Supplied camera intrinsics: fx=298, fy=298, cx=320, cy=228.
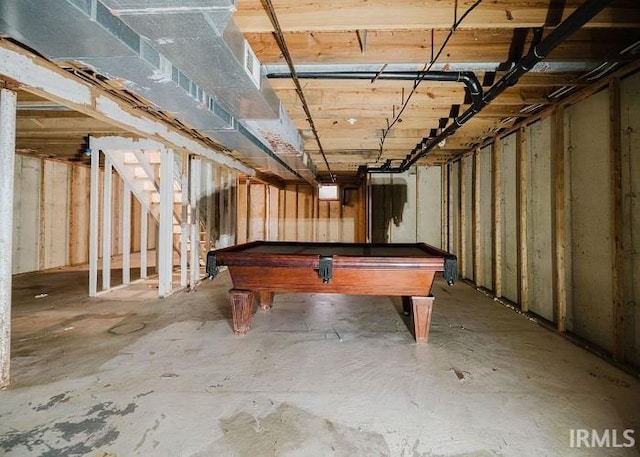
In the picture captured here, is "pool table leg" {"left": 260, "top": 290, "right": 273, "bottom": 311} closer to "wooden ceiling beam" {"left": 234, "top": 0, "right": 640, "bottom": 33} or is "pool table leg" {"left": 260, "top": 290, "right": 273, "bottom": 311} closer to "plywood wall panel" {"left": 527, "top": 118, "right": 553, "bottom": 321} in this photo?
"wooden ceiling beam" {"left": 234, "top": 0, "right": 640, "bottom": 33}

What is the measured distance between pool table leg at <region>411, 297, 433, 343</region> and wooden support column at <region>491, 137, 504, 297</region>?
2110 mm

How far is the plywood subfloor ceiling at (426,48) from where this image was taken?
1.74m

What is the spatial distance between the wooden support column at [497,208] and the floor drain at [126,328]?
436cm

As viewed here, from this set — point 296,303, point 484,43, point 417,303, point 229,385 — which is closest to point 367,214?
point 296,303

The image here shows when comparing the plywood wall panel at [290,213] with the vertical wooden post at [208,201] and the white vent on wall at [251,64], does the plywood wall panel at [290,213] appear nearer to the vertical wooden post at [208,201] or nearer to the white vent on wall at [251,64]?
the vertical wooden post at [208,201]

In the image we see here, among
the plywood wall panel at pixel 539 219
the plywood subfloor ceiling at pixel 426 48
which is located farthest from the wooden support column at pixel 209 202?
the plywood wall panel at pixel 539 219

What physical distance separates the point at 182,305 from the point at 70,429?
7.16 feet

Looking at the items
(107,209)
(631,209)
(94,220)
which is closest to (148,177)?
(107,209)

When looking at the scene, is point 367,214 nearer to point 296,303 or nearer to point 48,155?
point 296,303

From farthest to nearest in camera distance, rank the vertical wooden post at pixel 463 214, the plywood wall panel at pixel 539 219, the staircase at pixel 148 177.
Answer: the vertical wooden post at pixel 463 214, the staircase at pixel 148 177, the plywood wall panel at pixel 539 219

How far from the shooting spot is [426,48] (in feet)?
6.95

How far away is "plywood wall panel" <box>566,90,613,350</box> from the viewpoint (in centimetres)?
244

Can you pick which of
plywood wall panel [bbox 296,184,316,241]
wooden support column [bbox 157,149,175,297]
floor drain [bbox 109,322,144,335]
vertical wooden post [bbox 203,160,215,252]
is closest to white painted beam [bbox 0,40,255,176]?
wooden support column [bbox 157,149,175,297]

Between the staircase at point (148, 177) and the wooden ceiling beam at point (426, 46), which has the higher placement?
the wooden ceiling beam at point (426, 46)
